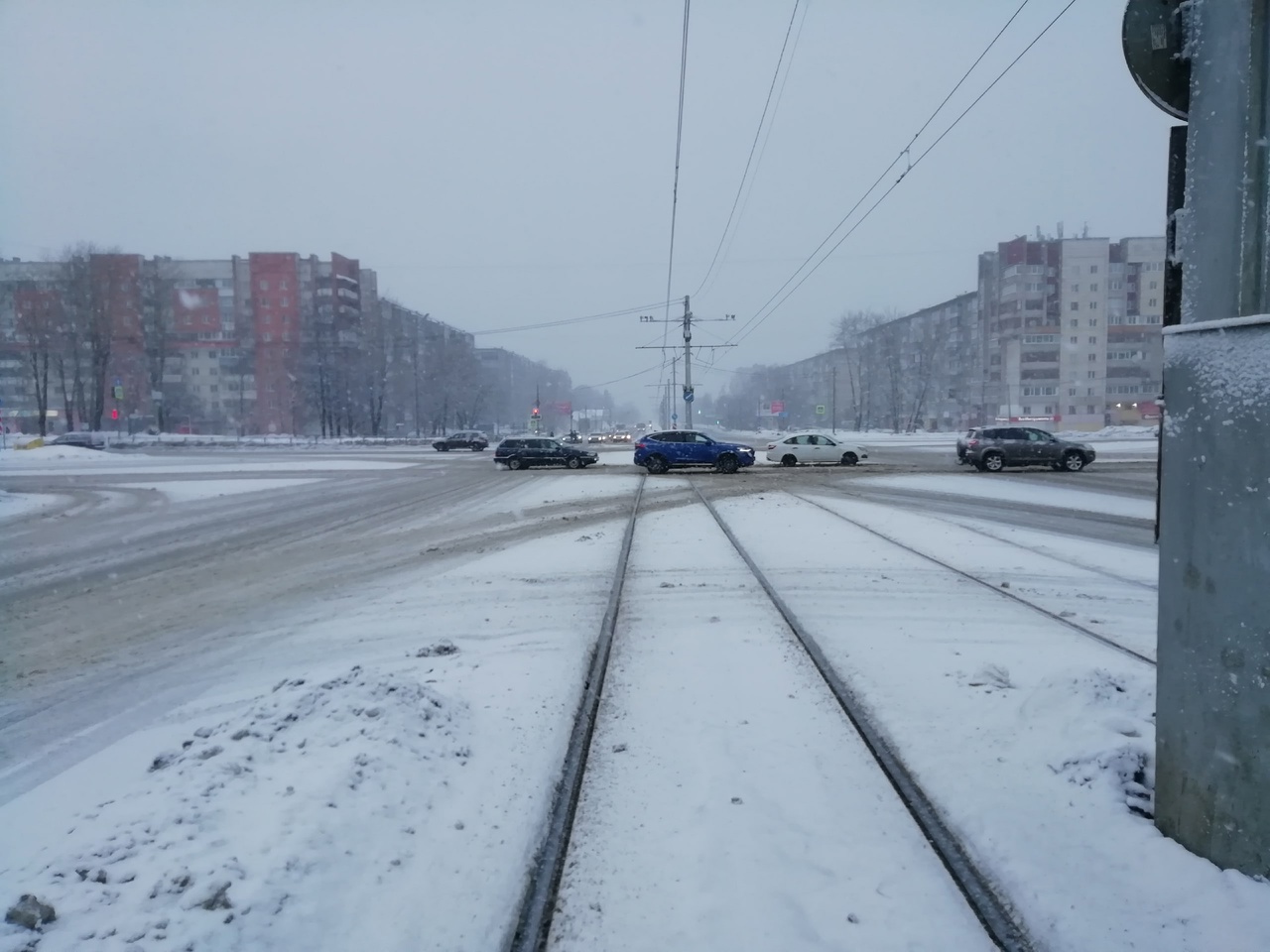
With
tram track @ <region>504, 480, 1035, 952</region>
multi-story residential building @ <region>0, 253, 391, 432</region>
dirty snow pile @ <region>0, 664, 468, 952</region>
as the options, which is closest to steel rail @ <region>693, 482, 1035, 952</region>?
tram track @ <region>504, 480, 1035, 952</region>

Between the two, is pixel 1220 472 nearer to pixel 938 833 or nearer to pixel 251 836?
pixel 938 833

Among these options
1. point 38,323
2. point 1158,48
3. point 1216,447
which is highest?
point 38,323

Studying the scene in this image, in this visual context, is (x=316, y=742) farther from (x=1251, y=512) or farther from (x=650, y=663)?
(x=1251, y=512)

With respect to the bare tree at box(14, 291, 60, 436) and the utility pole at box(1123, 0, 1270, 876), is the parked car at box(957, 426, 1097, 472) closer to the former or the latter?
the utility pole at box(1123, 0, 1270, 876)

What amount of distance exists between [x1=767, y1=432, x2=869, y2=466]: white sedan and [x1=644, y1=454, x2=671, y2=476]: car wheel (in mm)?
5567

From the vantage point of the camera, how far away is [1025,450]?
25562 mm

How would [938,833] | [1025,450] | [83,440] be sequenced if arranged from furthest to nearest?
1. [83,440]
2. [1025,450]
3. [938,833]

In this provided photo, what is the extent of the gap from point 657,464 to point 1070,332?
64177 mm

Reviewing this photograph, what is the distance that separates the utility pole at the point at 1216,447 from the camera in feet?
9.19

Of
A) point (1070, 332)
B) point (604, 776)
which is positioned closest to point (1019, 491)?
point (604, 776)

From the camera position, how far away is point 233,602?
862cm

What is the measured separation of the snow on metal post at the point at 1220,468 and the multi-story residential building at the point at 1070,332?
255 feet

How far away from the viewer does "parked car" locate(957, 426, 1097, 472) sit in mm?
25391

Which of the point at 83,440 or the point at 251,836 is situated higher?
the point at 83,440
